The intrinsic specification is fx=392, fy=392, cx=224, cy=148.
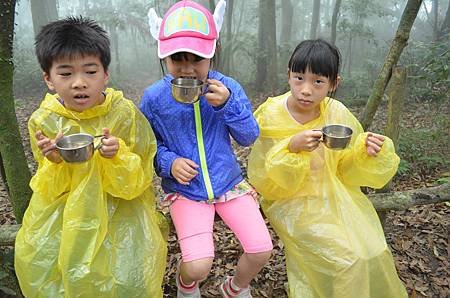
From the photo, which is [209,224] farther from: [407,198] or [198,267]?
[407,198]

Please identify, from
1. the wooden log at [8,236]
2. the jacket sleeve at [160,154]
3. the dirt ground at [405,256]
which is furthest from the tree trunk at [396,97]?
the wooden log at [8,236]

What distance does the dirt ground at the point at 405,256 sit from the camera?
9.99 feet

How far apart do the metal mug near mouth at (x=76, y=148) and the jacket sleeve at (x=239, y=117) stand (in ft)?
2.30

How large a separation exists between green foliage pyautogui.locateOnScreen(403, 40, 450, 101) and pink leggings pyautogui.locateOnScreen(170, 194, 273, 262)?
7.70 ft

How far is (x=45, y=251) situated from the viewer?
1.91 m

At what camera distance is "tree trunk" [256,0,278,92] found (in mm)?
11578

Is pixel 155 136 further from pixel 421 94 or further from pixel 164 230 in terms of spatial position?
pixel 421 94

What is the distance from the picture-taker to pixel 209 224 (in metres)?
2.22

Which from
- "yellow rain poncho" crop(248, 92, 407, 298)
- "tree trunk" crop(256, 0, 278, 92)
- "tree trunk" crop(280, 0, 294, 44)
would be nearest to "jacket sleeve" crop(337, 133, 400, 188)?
"yellow rain poncho" crop(248, 92, 407, 298)

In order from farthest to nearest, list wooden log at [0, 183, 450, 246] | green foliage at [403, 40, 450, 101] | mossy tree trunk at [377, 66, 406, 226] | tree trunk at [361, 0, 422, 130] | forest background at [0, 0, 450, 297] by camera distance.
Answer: green foliage at [403, 40, 450, 101]
forest background at [0, 0, 450, 297]
tree trunk at [361, 0, 422, 130]
mossy tree trunk at [377, 66, 406, 226]
wooden log at [0, 183, 450, 246]

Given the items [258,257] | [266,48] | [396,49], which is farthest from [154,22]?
[266,48]

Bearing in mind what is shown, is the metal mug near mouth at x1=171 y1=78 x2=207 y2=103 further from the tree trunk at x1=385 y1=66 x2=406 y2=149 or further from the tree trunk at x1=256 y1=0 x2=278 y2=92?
the tree trunk at x1=256 y1=0 x2=278 y2=92

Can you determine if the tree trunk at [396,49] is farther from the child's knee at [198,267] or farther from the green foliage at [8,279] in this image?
the green foliage at [8,279]

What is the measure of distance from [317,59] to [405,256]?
2170 mm
